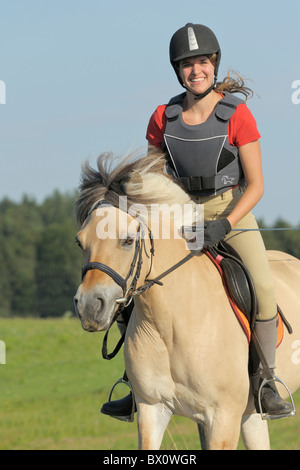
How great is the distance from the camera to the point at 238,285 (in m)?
5.32

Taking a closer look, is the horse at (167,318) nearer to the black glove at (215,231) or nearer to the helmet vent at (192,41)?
the black glove at (215,231)

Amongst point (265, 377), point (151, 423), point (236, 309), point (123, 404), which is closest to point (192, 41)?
point (236, 309)

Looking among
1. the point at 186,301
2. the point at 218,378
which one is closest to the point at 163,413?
the point at 218,378

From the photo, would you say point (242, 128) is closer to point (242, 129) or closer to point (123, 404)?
point (242, 129)

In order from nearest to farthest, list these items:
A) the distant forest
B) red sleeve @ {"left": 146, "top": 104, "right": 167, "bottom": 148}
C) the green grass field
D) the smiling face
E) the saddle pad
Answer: the saddle pad, the smiling face, red sleeve @ {"left": 146, "top": 104, "right": 167, "bottom": 148}, the green grass field, the distant forest

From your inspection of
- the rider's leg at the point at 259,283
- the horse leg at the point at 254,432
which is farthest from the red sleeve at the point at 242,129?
the horse leg at the point at 254,432

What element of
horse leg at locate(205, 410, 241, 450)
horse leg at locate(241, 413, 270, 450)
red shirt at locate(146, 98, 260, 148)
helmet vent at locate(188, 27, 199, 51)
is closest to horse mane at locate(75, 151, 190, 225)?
red shirt at locate(146, 98, 260, 148)

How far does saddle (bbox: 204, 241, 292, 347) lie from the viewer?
17.4 feet

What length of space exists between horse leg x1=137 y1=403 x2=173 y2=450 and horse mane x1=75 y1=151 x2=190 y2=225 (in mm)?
1481

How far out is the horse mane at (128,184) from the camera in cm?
480

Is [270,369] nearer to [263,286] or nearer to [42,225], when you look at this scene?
[263,286]

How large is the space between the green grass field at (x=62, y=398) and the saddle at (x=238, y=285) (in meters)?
7.84

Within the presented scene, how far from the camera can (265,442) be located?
256 inches

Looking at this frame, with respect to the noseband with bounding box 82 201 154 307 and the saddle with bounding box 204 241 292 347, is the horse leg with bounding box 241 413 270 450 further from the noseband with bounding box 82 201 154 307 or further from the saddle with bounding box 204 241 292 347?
the noseband with bounding box 82 201 154 307
